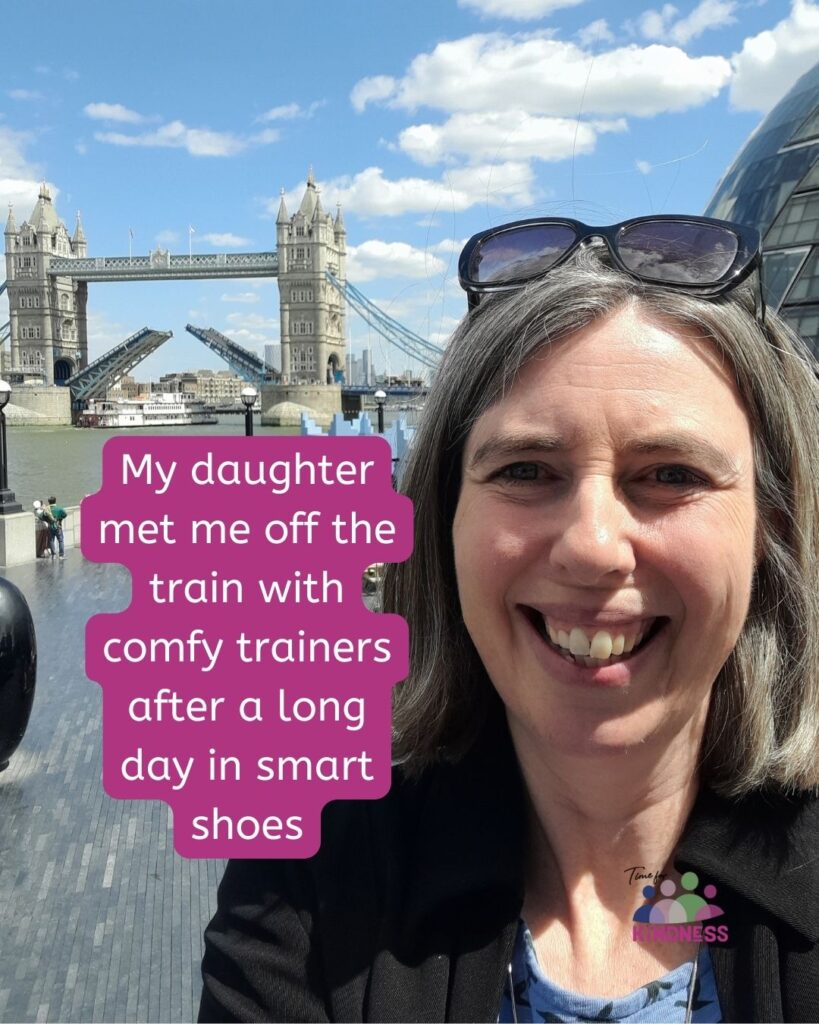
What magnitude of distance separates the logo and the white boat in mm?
54878

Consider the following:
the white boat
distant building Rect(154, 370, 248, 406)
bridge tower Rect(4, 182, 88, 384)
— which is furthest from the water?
distant building Rect(154, 370, 248, 406)

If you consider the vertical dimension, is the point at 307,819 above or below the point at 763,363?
below

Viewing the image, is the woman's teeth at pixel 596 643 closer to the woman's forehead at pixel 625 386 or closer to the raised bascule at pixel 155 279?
the woman's forehead at pixel 625 386

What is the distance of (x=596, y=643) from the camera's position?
2.84 feet

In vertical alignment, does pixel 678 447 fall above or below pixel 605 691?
above

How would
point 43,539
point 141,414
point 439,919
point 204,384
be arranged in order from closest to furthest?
point 439,919 < point 43,539 < point 141,414 < point 204,384

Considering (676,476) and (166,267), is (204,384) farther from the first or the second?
(676,476)

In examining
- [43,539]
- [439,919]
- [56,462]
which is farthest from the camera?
[56,462]

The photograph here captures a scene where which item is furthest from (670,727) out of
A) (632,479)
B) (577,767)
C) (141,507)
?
(141,507)

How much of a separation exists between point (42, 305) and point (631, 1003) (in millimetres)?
72347

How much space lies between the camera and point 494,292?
3.30ft

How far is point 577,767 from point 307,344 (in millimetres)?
63368

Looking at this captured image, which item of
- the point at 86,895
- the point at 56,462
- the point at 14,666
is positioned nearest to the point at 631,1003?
the point at 86,895

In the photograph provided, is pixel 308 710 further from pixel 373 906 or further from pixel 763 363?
pixel 763 363
